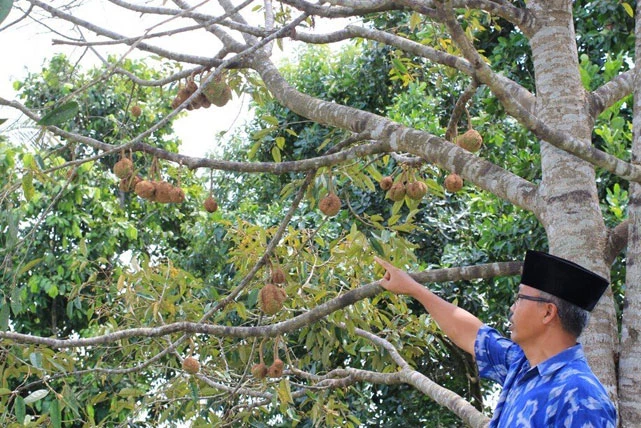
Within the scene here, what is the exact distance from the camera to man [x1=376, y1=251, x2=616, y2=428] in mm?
1842

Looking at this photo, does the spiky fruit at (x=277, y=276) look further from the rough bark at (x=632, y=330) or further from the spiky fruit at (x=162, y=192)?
the rough bark at (x=632, y=330)

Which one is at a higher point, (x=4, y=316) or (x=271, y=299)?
(x=271, y=299)

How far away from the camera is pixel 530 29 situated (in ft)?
9.62

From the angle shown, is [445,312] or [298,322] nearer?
[445,312]

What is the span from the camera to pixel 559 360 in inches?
77.7

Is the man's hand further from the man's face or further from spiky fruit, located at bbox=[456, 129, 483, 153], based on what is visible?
spiky fruit, located at bbox=[456, 129, 483, 153]

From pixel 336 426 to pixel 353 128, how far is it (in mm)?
1973

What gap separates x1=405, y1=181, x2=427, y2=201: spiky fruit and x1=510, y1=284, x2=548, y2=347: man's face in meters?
1.46

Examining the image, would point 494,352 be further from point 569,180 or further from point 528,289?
point 569,180

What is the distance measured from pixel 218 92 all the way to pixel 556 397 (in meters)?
2.21

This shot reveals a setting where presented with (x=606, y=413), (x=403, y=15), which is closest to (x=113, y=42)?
(x=606, y=413)

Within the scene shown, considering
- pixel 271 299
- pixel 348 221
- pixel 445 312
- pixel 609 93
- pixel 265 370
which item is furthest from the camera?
pixel 348 221

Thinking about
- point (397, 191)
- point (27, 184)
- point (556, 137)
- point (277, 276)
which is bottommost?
point (27, 184)

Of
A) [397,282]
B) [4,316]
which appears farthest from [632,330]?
[4,316]
